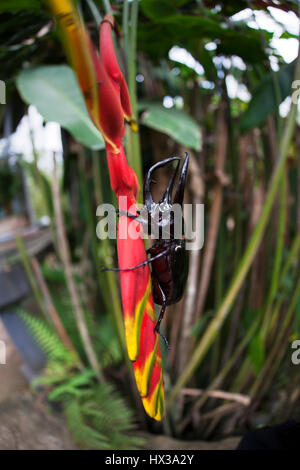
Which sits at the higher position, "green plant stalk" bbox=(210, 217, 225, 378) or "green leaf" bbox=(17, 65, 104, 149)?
"green leaf" bbox=(17, 65, 104, 149)

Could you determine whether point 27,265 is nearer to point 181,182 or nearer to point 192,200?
point 192,200

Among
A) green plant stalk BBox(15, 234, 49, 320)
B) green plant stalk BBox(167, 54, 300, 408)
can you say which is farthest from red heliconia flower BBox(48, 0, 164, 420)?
green plant stalk BBox(15, 234, 49, 320)

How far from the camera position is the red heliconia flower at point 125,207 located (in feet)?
0.61

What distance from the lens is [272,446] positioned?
31 cm

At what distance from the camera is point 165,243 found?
0.24m

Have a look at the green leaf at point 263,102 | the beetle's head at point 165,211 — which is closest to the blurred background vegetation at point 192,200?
the green leaf at point 263,102

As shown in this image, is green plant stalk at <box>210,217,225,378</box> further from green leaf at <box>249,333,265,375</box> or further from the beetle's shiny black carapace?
the beetle's shiny black carapace

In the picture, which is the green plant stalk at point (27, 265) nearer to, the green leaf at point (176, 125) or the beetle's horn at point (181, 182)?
the green leaf at point (176, 125)

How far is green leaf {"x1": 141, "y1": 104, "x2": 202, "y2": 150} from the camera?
0.43 metres

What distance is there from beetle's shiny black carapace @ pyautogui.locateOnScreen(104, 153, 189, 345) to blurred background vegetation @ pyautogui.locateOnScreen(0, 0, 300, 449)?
120 mm

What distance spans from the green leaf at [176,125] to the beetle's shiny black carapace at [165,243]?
0.19 metres

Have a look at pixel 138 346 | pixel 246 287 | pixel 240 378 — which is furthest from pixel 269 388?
pixel 138 346
